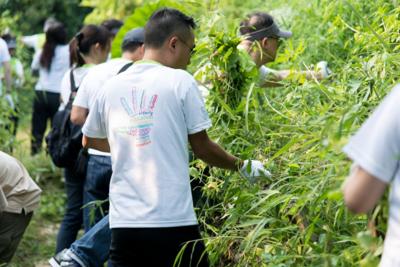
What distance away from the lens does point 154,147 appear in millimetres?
3312

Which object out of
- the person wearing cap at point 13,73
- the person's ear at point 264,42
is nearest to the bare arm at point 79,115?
the person's ear at point 264,42

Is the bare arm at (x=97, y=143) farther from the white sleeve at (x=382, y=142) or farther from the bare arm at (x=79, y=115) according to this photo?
the white sleeve at (x=382, y=142)

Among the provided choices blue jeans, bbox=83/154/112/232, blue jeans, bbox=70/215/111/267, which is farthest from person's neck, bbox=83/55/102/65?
blue jeans, bbox=70/215/111/267

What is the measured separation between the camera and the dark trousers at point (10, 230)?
16.0 ft

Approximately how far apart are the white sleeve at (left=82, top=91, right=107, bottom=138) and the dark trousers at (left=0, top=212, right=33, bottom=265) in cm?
143

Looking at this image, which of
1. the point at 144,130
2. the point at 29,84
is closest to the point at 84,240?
the point at 144,130

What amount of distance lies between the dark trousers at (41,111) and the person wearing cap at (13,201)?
3648 mm

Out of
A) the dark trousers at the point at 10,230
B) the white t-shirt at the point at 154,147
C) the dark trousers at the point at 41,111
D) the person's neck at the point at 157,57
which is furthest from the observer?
the dark trousers at the point at 41,111

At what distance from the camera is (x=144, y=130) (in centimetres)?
334

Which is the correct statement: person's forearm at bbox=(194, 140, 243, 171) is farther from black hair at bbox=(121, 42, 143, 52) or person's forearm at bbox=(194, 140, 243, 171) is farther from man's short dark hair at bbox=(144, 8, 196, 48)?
black hair at bbox=(121, 42, 143, 52)

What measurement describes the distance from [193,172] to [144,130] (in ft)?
2.95

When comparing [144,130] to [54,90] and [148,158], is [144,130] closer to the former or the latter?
[148,158]

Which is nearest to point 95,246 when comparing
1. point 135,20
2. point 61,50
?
point 135,20

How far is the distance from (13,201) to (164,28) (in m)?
1.87
